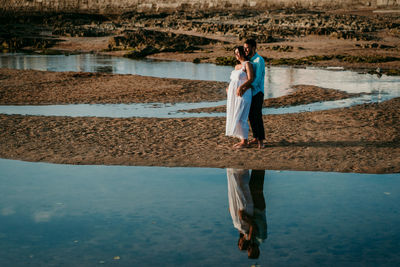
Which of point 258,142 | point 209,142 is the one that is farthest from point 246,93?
point 209,142

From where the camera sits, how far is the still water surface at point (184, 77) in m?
12.0

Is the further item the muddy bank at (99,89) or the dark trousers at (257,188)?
the muddy bank at (99,89)

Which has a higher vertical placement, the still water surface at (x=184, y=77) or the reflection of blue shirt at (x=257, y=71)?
the reflection of blue shirt at (x=257, y=71)

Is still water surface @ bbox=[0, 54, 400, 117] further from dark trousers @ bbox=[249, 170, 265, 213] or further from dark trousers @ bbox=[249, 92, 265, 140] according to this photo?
dark trousers @ bbox=[249, 170, 265, 213]

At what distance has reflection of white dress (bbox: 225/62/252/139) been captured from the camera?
25.5 feet

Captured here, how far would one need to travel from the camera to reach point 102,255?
4.51 metres

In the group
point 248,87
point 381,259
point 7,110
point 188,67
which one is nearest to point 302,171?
point 248,87

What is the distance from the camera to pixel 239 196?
5977mm

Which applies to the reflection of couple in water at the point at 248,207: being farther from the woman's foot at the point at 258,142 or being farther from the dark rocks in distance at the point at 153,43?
A: the dark rocks in distance at the point at 153,43

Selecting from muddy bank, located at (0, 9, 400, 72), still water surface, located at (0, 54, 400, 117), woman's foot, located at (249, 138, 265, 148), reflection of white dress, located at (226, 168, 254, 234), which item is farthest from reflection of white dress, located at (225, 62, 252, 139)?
muddy bank, located at (0, 9, 400, 72)

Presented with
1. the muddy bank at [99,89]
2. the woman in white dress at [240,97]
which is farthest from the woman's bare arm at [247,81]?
the muddy bank at [99,89]

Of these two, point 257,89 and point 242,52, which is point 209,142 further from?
point 242,52

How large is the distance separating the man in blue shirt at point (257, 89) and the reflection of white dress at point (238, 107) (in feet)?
0.41

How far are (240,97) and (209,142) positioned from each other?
1124 mm
